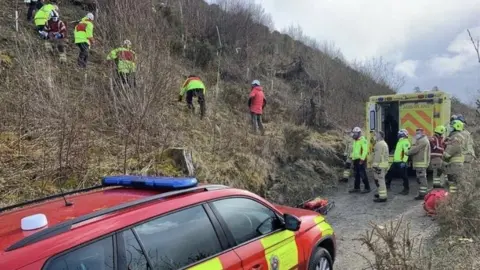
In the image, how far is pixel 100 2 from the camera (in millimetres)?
10602

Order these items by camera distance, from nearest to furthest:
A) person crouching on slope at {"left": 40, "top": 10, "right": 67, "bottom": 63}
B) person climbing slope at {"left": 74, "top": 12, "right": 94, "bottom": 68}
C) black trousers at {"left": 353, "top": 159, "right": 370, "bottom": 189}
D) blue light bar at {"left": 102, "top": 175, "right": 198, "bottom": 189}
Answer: blue light bar at {"left": 102, "top": 175, "right": 198, "bottom": 189}, person climbing slope at {"left": 74, "top": 12, "right": 94, "bottom": 68}, black trousers at {"left": 353, "top": 159, "right": 370, "bottom": 189}, person crouching on slope at {"left": 40, "top": 10, "right": 67, "bottom": 63}

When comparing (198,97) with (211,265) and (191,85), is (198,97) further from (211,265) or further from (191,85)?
(211,265)

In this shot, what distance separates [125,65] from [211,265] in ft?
19.9

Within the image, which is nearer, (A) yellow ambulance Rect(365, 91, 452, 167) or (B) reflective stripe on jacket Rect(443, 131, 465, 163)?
(B) reflective stripe on jacket Rect(443, 131, 465, 163)

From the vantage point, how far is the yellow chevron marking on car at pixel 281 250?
11.9ft

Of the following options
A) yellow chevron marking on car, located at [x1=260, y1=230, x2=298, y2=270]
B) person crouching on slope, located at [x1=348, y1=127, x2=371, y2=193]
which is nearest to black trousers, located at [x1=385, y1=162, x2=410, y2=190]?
person crouching on slope, located at [x1=348, y1=127, x2=371, y2=193]

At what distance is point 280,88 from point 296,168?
404 inches

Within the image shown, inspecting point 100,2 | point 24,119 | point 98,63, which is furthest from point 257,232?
point 100,2

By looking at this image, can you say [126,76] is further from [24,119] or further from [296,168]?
[296,168]

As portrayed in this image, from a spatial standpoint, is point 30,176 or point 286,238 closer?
point 286,238

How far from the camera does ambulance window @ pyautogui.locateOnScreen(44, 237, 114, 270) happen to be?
2.26 metres

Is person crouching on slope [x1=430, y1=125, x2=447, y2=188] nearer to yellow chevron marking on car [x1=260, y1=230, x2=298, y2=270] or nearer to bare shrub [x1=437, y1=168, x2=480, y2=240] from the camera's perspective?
bare shrub [x1=437, y1=168, x2=480, y2=240]

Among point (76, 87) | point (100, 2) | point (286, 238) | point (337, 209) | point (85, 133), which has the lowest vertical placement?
point (337, 209)

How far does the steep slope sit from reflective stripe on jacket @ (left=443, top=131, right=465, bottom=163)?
3.11 m
